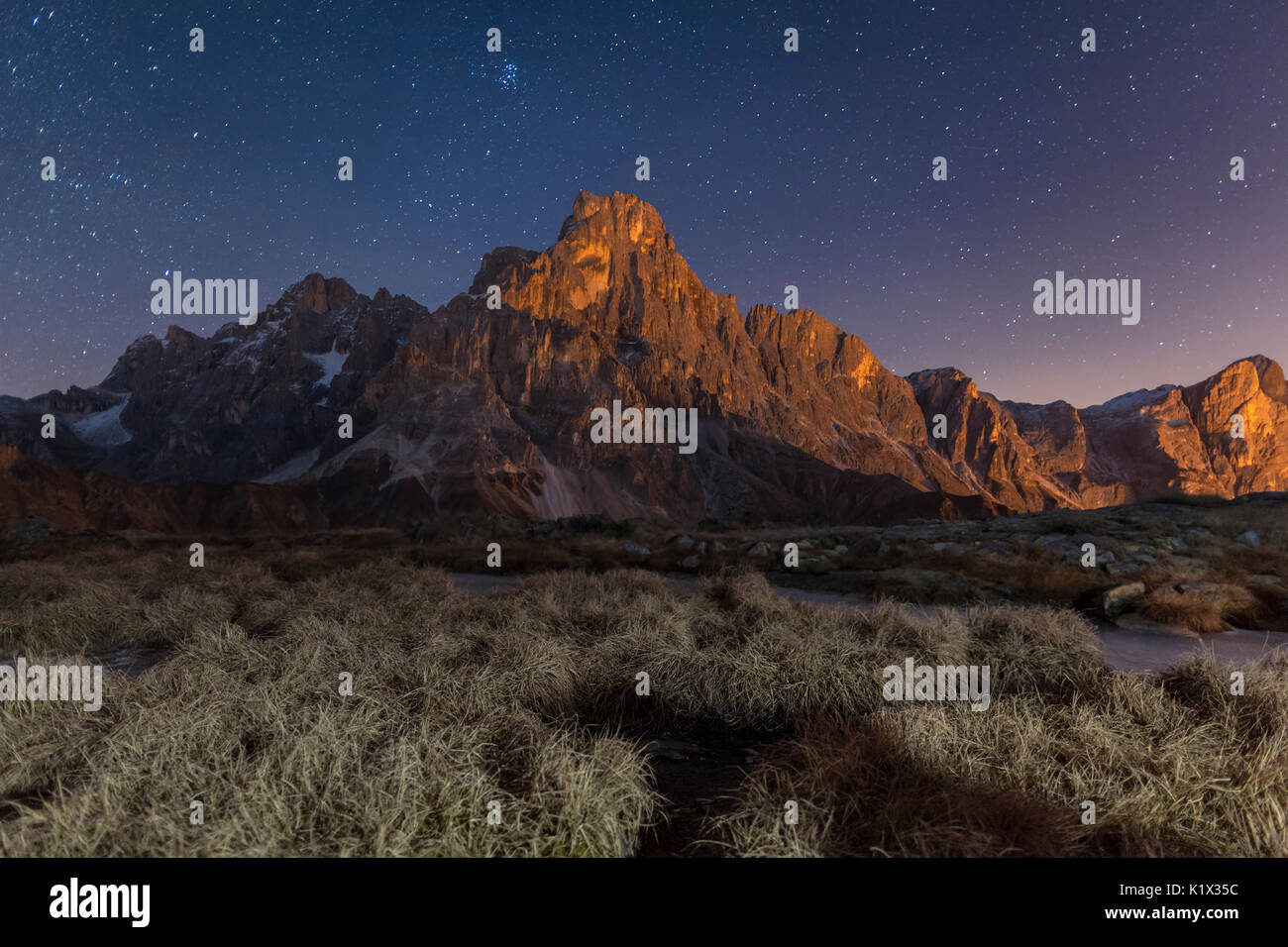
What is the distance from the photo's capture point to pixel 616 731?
5387 mm

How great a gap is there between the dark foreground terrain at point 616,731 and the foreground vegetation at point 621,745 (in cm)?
3

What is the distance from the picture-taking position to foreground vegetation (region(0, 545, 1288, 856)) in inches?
133

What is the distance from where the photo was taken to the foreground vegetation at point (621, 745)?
11.1ft

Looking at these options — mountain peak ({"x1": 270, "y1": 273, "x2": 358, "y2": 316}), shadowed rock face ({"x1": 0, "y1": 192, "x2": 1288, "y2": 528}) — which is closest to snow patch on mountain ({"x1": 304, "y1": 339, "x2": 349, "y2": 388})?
shadowed rock face ({"x1": 0, "y1": 192, "x2": 1288, "y2": 528})

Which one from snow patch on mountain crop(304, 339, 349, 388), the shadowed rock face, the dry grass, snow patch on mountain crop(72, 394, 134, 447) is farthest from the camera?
snow patch on mountain crop(72, 394, 134, 447)

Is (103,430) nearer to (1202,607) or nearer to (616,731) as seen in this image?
(616,731)

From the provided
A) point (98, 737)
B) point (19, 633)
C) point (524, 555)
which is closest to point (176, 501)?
point (524, 555)

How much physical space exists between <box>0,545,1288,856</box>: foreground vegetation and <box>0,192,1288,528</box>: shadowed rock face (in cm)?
7195

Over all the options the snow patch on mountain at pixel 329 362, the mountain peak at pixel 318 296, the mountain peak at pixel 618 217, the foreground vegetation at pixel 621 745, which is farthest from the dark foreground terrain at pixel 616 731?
the mountain peak at pixel 318 296

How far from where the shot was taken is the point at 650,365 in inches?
5551

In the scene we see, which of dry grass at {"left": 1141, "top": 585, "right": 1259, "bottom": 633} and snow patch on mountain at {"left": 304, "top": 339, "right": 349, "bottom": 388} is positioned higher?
snow patch on mountain at {"left": 304, "top": 339, "right": 349, "bottom": 388}

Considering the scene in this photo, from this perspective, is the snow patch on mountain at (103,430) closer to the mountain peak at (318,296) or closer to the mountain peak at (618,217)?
the mountain peak at (318,296)

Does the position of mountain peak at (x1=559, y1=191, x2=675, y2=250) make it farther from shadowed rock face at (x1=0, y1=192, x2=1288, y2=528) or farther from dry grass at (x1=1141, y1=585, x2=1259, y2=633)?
dry grass at (x1=1141, y1=585, x2=1259, y2=633)
